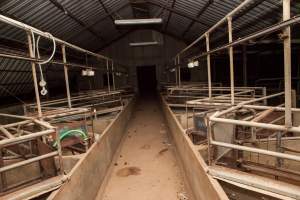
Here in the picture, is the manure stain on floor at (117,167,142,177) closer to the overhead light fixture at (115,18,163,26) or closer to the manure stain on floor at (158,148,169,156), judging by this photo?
the manure stain on floor at (158,148,169,156)

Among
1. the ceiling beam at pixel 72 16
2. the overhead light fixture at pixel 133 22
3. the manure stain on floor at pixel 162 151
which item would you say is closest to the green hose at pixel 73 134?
the manure stain on floor at pixel 162 151

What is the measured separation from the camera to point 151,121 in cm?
845

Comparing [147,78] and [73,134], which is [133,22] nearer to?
[73,134]

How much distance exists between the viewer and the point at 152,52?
16.9 meters

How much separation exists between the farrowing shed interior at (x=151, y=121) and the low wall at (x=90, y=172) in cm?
2

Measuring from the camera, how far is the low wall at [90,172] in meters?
2.50

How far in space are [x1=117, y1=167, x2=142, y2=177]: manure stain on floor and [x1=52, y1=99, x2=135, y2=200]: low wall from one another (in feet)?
0.86

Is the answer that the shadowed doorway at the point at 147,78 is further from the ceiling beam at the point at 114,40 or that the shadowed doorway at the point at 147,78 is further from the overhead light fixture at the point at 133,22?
the overhead light fixture at the point at 133,22

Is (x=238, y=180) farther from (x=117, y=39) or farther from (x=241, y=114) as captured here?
(x=117, y=39)

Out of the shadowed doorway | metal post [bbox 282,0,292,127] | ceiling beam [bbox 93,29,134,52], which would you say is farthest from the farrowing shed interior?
the shadowed doorway

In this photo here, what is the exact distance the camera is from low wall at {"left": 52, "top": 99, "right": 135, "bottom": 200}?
2.50 meters

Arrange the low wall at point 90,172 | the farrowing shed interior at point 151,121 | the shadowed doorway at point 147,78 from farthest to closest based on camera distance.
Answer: the shadowed doorway at point 147,78 → the low wall at point 90,172 → the farrowing shed interior at point 151,121

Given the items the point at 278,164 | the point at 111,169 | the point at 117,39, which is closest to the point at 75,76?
the point at 117,39

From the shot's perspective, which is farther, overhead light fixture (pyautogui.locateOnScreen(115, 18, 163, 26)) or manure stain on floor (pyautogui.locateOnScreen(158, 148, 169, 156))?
overhead light fixture (pyautogui.locateOnScreen(115, 18, 163, 26))
